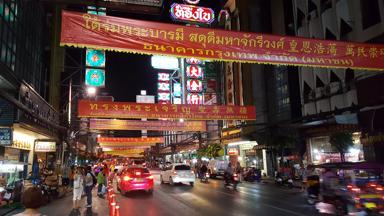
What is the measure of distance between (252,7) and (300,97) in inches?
696

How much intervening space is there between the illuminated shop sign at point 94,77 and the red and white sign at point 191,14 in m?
11.0

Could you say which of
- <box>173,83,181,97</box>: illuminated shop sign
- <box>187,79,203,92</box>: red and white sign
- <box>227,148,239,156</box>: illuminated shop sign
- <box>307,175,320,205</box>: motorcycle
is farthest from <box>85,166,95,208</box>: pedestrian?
<box>173,83,181,97</box>: illuminated shop sign

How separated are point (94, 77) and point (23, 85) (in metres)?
15.0

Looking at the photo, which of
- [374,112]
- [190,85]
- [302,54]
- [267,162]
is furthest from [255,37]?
[190,85]

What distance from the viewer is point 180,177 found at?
2809cm

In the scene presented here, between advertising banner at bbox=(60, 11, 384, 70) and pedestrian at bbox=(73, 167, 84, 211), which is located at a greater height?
advertising banner at bbox=(60, 11, 384, 70)

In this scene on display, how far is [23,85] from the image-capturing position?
69.4 feet

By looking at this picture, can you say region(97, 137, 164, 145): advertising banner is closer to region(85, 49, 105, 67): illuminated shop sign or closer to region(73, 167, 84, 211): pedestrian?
region(85, 49, 105, 67): illuminated shop sign

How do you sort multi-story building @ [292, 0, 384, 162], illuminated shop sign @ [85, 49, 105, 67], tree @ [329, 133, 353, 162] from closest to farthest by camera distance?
multi-story building @ [292, 0, 384, 162]
tree @ [329, 133, 353, 162]
illuminated shop sign @ [85, 49, 105, 67]

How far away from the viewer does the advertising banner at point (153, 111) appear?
2700 centimetres

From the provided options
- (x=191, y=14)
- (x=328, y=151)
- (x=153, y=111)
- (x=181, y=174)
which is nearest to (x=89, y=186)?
(x=153, y=111)

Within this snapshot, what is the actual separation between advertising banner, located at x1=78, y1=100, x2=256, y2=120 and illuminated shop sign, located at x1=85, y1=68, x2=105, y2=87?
354 inches

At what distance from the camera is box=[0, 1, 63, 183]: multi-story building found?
19.2 m

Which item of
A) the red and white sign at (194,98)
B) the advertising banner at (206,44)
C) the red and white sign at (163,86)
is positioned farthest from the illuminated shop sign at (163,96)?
the advertising banner at (206,44)
